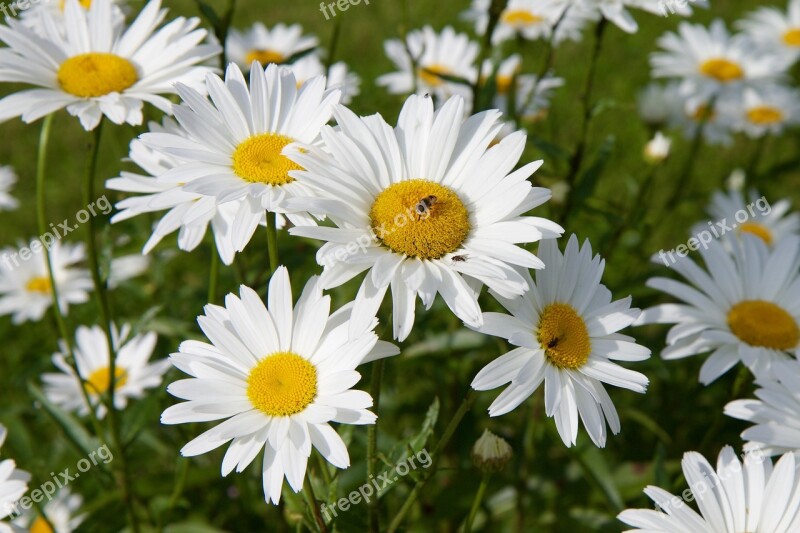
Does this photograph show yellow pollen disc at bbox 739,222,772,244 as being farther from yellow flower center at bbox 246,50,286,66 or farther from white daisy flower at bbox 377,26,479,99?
yellow flower center at bbox 246,50,286,66

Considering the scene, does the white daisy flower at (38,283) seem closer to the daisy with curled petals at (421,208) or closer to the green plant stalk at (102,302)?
the green plant stalk at (102,302)

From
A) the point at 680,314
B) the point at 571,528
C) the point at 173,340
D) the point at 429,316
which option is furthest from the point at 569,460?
the point at 173,340

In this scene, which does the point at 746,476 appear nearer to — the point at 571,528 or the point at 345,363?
the point at 345,363

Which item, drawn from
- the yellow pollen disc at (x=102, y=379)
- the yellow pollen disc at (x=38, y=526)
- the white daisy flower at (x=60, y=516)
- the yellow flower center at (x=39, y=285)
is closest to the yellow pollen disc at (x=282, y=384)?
the white daisy flower at (x=60, y=516)

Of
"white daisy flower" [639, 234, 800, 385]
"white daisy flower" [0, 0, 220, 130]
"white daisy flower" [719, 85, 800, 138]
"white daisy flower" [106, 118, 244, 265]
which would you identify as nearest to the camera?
"white daisy flower" [106, 118, 244, 265]

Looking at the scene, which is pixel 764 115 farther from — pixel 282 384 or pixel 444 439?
pixel 282 384

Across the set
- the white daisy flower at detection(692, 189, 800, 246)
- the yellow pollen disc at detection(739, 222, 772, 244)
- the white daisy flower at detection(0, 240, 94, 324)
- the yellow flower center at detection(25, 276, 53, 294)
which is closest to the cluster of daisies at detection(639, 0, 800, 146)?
the white daisy flower at detection(692, 189, 800, 246)
